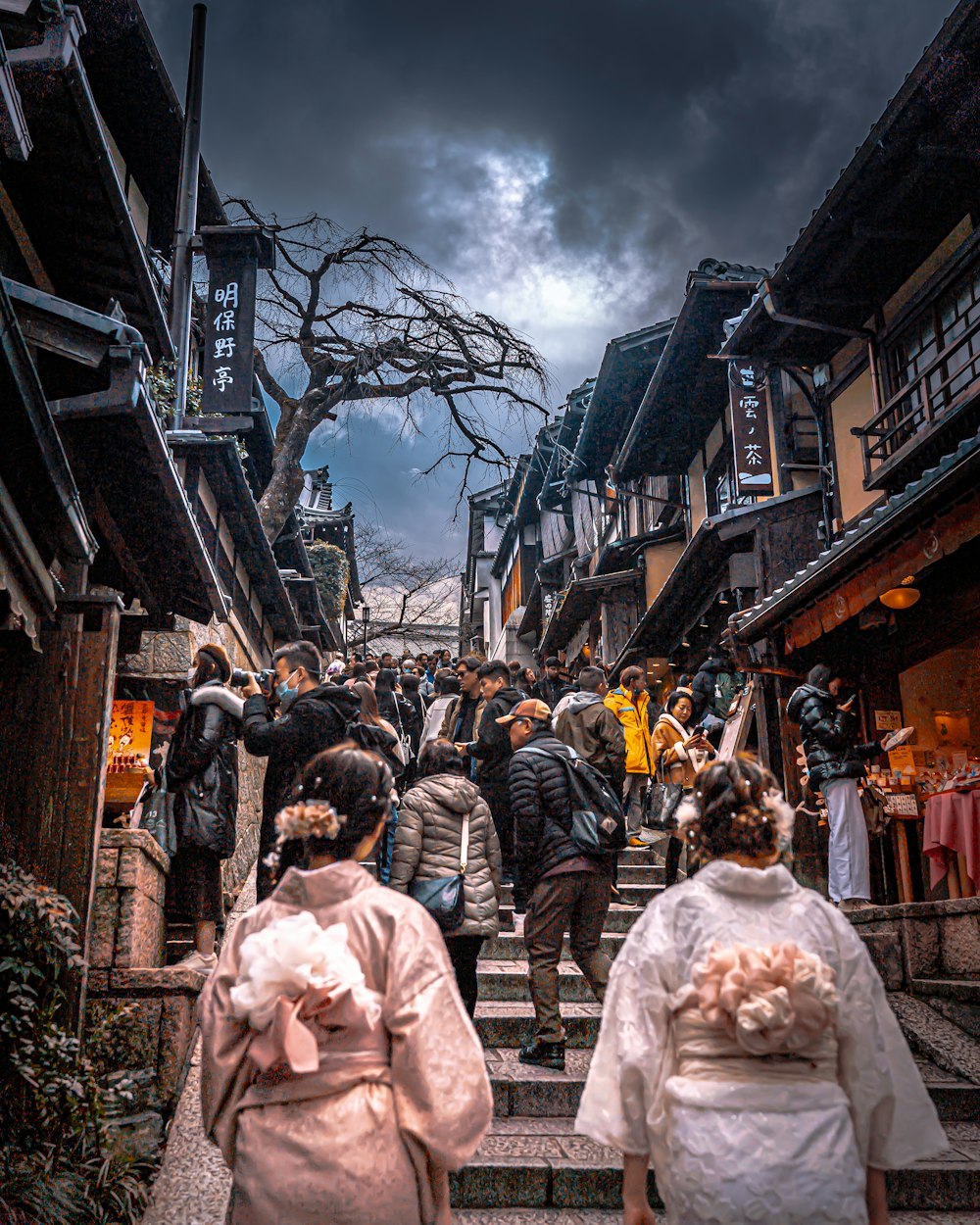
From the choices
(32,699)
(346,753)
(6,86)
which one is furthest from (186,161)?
(346,753)

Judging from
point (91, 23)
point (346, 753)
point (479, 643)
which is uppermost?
point (479, 643)

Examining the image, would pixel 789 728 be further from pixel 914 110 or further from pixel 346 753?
pixel 346 753

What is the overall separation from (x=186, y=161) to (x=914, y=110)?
8336 mm

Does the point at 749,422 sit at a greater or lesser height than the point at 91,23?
lesser

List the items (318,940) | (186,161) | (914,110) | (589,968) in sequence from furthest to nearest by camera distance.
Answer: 1. (186,161)
2. (914,110)
3. (589,968)
4. (318,940)

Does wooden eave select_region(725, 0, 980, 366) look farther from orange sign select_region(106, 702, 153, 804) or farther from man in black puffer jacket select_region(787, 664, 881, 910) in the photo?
orange sign select_region(106, 702, 153, 804)

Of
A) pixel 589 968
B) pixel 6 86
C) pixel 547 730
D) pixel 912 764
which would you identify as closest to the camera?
pixel 6 86

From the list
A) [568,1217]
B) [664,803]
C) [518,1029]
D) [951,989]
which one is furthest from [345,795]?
[664,803]

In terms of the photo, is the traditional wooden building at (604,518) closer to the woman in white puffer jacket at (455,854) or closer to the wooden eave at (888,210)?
the wooden eave at (888,210)

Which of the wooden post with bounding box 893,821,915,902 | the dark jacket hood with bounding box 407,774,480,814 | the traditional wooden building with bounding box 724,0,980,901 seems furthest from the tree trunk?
the dark jacket hood with bounding box 407,774,480,814

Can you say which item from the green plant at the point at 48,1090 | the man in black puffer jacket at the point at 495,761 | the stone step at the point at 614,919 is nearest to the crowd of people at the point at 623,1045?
the green plant at the point at 48,1090

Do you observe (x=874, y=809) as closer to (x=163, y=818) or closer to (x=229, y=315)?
(x=163, y=818)

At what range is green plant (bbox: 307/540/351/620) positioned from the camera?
2930 centimetres

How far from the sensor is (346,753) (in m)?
3.41
